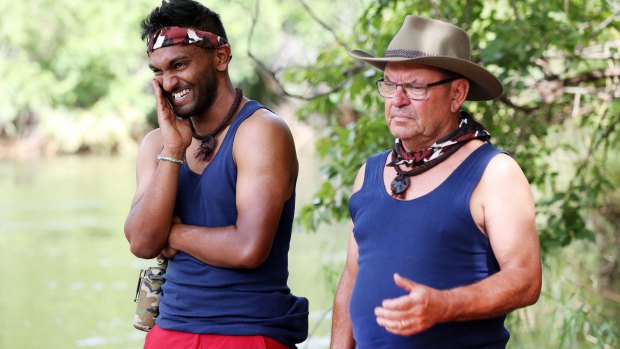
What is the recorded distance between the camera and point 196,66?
3.10 metres

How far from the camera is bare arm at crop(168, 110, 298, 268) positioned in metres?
2.90

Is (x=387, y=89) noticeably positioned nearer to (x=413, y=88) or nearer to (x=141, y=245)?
(x=413, y=88)

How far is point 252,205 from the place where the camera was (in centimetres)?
292

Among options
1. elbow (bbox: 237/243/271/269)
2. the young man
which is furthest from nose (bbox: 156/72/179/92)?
elbow (bbox: 237/243/271/269)

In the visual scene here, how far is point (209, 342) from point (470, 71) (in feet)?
3.41

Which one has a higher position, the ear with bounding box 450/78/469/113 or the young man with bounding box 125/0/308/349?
the ear with bounding box 450/78/469/113

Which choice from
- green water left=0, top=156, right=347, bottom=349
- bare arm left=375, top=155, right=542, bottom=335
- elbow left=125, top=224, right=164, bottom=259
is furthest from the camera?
green water left=0, top=156, right=347, bottom=349

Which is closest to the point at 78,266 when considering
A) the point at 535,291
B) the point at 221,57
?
the point at 221,57

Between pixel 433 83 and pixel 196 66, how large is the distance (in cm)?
80

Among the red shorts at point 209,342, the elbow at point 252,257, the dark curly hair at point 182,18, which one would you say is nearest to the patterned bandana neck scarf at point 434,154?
the elbow at point 252,257

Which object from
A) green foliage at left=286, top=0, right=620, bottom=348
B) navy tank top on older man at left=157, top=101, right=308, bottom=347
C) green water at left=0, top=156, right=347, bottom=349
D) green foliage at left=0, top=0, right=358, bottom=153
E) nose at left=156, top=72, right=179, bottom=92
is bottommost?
green foliage at left=0, top=0, right=358, bottom=153

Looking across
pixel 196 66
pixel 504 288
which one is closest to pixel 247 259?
pixel 196 66

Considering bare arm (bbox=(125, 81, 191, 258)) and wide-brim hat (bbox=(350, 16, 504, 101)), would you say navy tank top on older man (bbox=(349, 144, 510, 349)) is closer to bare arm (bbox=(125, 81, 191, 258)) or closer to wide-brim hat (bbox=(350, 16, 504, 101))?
wide-brim hat (bbox=(350, 16, 504, 101))

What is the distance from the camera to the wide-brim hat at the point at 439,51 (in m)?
2.62
